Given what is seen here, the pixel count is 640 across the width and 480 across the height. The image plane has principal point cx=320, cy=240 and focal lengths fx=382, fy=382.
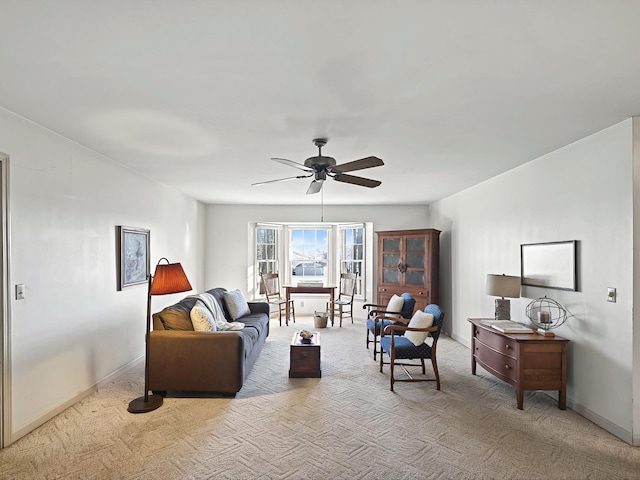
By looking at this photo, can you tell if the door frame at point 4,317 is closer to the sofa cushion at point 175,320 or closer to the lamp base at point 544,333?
the sofa cushion at point 175,320

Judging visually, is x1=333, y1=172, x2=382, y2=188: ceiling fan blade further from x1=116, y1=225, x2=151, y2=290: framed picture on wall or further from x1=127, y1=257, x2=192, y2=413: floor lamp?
x1=116, y1=225, x2=151, y2=290: framed picture on wall

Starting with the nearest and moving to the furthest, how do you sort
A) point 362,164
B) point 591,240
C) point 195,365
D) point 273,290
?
point 362,164
point 591,240
point 195,365
point 273,290

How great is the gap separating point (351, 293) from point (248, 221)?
262cm

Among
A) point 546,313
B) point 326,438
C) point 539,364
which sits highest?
point 546,313

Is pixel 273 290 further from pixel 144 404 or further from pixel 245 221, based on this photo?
pixel 144 404

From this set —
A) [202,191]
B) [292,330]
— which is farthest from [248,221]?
[292,330]

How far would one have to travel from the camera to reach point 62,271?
3.41m

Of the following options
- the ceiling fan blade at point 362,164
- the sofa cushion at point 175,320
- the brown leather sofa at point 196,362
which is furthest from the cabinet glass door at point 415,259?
the sofa cushion at point 175,320

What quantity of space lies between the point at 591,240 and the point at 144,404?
14.0ft

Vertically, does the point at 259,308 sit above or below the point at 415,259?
below

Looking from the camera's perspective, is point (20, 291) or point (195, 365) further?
point (195, 365)

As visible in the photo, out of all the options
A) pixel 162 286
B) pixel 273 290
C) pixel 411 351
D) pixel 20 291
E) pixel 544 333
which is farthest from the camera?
pixel 273 290

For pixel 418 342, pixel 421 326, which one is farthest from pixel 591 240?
pixel 418 342

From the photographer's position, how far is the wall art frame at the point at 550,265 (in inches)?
139
